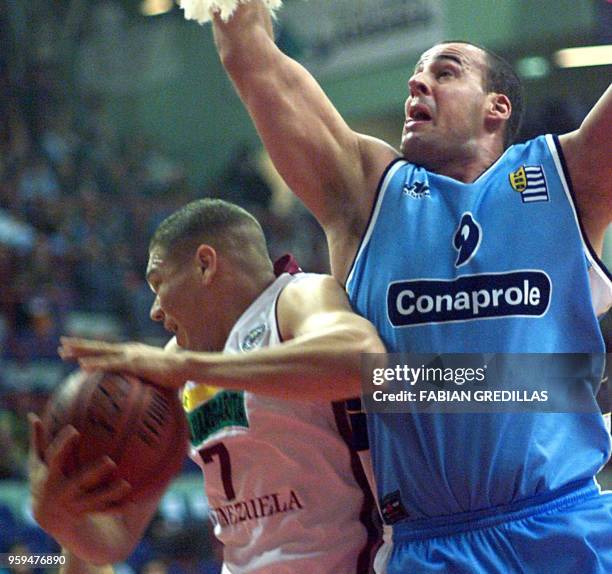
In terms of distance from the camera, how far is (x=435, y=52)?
3555 millimetres

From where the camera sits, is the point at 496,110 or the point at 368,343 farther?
the point at 496,110

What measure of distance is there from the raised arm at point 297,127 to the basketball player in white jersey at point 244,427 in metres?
0.23

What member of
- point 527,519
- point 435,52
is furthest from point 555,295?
point 435,52

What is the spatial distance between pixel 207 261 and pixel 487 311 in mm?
834

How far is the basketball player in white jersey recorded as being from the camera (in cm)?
283

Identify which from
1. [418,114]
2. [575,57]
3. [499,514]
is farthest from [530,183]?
[575,57]

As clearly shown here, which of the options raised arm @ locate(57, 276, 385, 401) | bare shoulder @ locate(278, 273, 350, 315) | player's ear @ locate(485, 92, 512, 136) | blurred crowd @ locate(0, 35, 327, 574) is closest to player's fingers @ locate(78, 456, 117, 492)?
raised arm @ locate(57, 276, 385, 401)

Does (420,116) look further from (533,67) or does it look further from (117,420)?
(533,67)

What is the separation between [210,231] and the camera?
344 centimetres

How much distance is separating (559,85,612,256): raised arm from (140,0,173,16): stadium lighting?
1291 cm

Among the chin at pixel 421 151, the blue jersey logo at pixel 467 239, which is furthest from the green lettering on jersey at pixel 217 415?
the chin at pixel 421 151

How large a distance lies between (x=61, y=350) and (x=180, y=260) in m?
0.71

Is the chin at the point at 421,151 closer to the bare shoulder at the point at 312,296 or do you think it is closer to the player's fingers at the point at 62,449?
the bare shoulder at the point at 312,296

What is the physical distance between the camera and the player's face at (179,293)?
3416 millimetres
